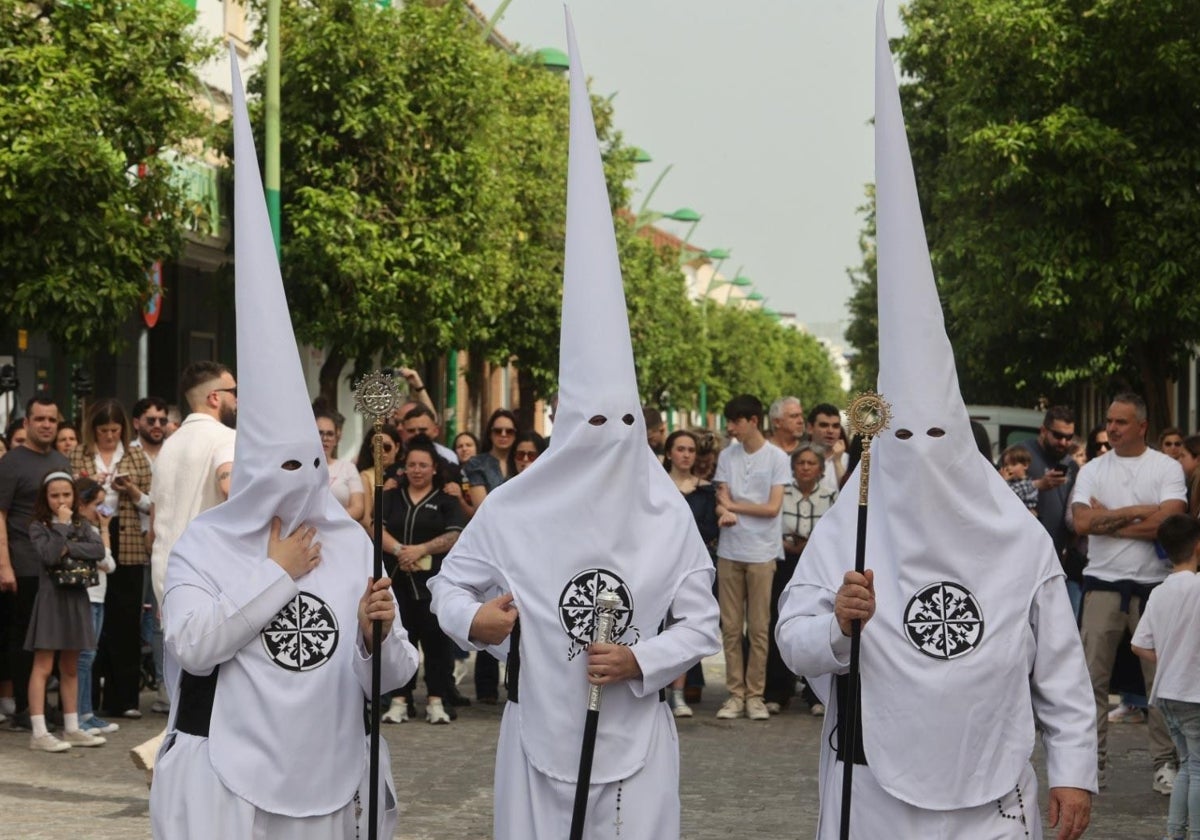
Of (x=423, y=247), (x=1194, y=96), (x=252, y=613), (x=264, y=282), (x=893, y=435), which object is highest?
(x=1194, y=96)

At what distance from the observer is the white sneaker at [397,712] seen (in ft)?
43.1

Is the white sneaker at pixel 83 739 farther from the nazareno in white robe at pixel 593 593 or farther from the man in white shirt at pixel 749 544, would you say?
the nazareno in white robe at pixel 593 593

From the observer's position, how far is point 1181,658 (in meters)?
8.75

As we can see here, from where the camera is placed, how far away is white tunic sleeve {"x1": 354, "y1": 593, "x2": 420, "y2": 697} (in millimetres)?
5410

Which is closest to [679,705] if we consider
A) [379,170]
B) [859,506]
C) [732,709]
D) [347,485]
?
[732,709]

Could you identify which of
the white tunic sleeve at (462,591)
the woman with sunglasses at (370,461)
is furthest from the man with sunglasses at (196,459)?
the white tunic sleeve at (462,591)

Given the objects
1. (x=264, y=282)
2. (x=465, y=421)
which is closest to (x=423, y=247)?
(x=264, y=282)

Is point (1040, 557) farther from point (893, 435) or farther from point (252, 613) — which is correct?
point (252, 613)

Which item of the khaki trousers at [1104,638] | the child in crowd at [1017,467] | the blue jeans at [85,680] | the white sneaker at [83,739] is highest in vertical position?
the child in crowd at [1017,467]

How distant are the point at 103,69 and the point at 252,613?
1507 cm

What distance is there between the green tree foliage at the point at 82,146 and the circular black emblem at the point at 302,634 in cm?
1381

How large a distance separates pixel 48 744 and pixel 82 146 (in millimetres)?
8257

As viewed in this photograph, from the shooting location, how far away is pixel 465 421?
55.2 m

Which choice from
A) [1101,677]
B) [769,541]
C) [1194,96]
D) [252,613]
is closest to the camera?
[252,613]
